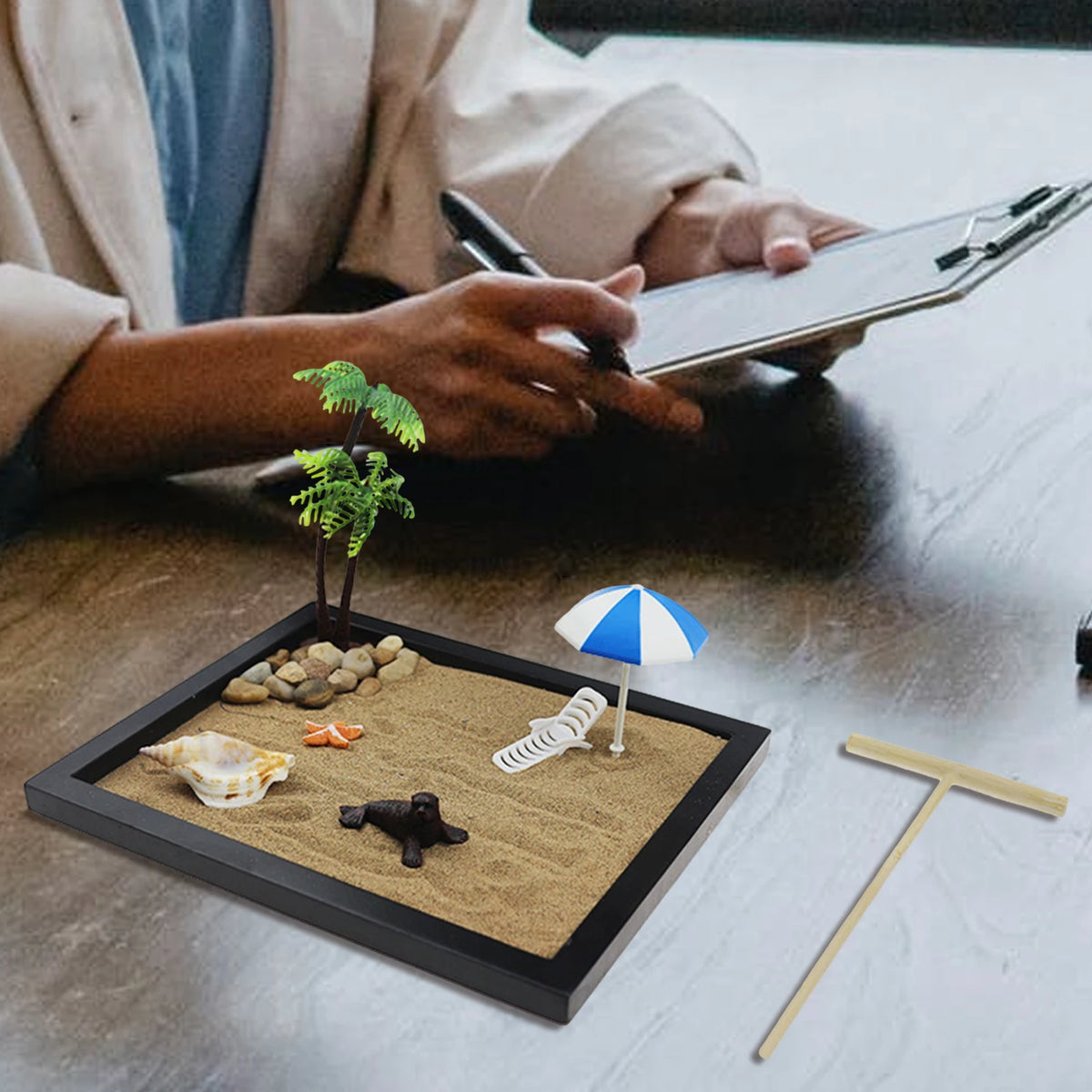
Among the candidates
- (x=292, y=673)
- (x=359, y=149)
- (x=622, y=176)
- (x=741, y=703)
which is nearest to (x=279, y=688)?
(x=292, y=673)

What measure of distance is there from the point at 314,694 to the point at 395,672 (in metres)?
0.05

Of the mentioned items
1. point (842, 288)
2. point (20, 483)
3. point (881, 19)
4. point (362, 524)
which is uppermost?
point (881, 19)

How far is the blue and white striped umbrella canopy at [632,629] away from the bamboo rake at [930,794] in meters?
0.11

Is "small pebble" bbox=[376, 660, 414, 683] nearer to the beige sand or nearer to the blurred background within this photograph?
the beige sand

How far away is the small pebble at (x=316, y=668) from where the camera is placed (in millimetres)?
681

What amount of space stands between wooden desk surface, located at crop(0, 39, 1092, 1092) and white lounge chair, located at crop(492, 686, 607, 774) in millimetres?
64

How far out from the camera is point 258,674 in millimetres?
685

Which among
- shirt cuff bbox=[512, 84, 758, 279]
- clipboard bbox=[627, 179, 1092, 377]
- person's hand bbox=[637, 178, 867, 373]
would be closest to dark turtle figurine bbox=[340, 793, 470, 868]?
clipboard bbox=[627, 179, 1092, 377]

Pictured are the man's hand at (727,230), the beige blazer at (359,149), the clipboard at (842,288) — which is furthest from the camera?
the man's hand at (727,230)

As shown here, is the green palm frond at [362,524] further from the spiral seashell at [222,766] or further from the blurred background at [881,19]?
the blurred background at [881,19]

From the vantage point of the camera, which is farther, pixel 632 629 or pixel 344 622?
pixel 344 622

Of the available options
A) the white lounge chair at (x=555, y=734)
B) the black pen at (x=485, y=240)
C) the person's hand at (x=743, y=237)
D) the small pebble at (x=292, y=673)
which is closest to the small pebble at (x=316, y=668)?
the small pebble at (x=292, y=673)

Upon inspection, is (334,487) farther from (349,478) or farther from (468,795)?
(468,795)

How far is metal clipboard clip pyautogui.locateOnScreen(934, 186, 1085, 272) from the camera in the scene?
0.84m
